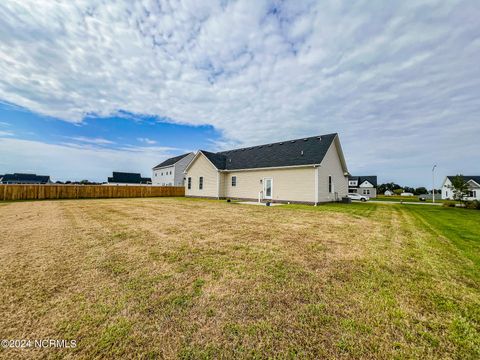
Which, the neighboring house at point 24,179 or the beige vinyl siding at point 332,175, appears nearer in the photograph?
the beige vinyl siding at point 332,175

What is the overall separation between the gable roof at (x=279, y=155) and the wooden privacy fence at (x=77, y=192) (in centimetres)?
917

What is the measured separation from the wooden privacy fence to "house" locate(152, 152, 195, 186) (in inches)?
391

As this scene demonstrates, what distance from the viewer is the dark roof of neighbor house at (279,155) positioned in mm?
16156

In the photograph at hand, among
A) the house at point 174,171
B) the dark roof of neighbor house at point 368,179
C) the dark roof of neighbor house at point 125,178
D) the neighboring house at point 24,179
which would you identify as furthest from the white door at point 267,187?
the neighboring house at point 24,179

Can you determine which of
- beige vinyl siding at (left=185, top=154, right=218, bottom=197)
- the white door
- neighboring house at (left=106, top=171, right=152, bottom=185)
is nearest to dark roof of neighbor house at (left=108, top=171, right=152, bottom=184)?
neighboring house at (left=106, top=171, right=152, bottom=185)

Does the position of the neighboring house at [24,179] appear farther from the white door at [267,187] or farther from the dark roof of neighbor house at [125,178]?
the white door at [267,187]

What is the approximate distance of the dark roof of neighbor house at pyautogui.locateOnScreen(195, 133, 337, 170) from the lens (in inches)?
636

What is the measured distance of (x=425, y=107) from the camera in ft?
52.7

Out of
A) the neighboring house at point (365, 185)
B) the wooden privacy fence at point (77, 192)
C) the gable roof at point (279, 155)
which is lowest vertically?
the wooden privacy fence at point (77, 192)

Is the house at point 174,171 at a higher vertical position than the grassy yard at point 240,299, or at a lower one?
higher

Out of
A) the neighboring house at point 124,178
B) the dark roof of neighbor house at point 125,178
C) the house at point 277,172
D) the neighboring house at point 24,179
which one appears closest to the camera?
the house at point 277,172

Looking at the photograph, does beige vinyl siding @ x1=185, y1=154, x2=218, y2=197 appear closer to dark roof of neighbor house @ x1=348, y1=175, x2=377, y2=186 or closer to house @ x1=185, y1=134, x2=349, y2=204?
house @ x1=185, y1=134, x2=349, y2=204

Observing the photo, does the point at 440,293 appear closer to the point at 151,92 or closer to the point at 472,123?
the point at 151,92

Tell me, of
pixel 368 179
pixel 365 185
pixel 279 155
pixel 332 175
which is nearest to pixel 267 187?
pixel 279 155
